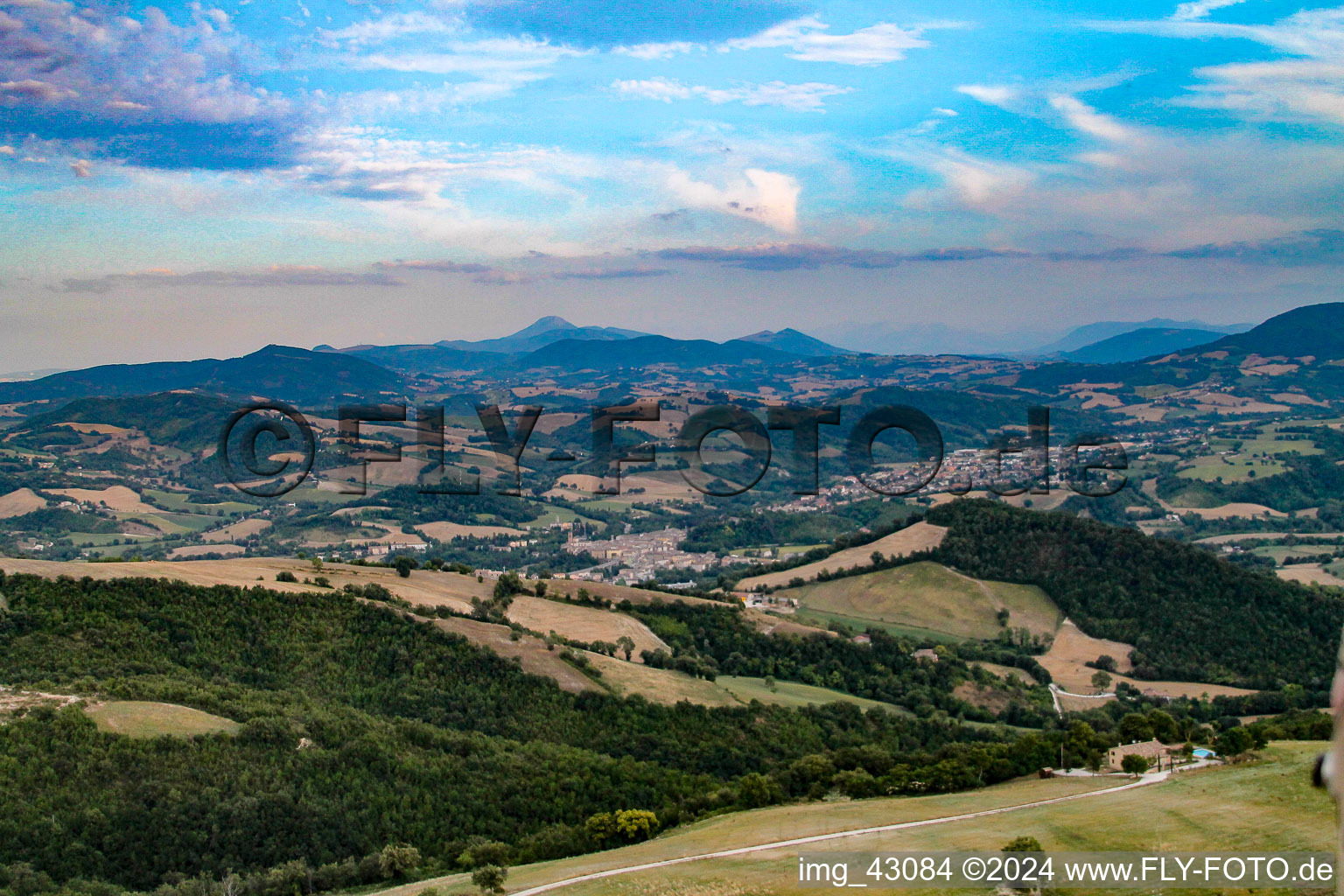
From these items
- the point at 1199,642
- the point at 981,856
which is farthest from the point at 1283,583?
the point at 981,856

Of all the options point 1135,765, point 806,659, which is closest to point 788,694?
point 806,659

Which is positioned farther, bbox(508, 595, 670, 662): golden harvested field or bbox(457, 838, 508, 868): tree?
bbox(508, 595, 670, 662): golden harvested field

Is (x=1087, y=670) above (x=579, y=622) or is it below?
below

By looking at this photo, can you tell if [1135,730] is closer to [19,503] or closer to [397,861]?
[397,861]

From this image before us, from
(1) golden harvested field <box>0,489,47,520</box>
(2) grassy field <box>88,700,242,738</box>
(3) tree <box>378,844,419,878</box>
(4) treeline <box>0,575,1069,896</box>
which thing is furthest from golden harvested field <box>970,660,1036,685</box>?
(1) golden harvested field <box>0,489,47,520</box>

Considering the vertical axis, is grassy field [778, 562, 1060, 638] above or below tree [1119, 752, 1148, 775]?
below

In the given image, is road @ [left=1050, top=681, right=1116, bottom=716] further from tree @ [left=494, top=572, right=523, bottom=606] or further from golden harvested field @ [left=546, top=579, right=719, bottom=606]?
tree @ [left=494, top=572, right=523, bottom=606]
